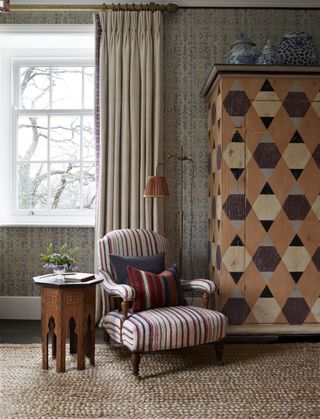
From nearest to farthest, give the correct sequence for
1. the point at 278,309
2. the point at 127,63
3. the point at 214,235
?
the point at 278,309 → the point at 214,235 → the point at 127,63

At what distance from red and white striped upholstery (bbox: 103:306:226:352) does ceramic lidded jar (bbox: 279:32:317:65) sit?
2.09 meters

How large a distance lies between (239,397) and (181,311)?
2.31ft

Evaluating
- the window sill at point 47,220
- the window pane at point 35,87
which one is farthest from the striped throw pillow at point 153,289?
the window pane at point 35,87

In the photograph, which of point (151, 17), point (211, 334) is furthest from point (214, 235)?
point (151, 17)

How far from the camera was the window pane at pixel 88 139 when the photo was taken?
4805mm

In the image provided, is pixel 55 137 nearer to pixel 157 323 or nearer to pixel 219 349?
pixel 157 323

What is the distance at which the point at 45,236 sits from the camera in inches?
176

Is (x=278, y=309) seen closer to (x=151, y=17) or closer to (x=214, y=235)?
(x=214, y=235)

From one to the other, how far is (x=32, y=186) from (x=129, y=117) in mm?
1294

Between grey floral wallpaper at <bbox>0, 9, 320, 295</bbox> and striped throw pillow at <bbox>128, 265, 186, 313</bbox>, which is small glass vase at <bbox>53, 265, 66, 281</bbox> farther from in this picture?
grey floral wallpaper at <bbox>0, 9, 320, 295</bbox>

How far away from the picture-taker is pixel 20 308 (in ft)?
14.6

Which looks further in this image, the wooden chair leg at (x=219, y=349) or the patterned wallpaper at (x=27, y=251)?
the patterned wallpaper at (x=27, y=251)

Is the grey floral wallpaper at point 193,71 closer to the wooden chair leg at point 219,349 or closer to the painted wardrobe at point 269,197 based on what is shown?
the painted wardrobe at point 269,197

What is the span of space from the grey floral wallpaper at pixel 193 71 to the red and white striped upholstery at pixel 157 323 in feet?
3.02
